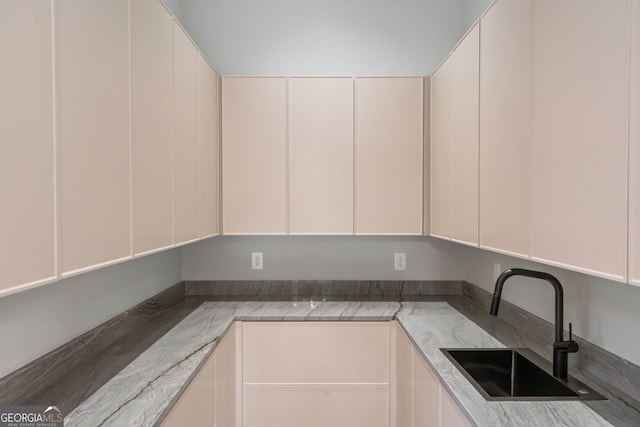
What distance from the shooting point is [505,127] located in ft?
4.21

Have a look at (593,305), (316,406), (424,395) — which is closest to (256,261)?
(316,406)

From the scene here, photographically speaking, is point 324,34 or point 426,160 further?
point 324,34

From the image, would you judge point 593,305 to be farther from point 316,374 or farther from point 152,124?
point 152,124

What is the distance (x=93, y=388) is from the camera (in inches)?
44.9

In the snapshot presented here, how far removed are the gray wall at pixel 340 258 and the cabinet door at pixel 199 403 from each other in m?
0.91

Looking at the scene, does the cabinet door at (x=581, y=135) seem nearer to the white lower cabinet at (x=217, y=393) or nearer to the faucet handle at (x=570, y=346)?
the faucet handle at (x=570, y=346)

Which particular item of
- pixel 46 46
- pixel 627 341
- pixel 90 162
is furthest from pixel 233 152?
pixel 627 341

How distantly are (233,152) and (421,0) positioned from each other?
1642 millimetres

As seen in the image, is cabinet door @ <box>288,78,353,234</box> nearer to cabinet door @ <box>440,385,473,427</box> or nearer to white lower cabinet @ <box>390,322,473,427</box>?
white lower cabinet @ <box>390,322,473,427</box>

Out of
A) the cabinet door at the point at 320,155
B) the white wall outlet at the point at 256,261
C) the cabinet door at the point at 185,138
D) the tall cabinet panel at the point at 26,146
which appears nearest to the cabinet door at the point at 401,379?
the cabinet door at the point at 320,155

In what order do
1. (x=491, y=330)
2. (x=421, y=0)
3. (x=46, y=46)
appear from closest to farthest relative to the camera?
(x=46, y=46) → (x=491, y=330) → (x=421, y=0)

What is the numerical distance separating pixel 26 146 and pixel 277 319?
57.4 inches

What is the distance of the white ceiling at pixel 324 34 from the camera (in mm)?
2383

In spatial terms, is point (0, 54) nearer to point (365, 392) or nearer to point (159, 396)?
point (159, 396)
